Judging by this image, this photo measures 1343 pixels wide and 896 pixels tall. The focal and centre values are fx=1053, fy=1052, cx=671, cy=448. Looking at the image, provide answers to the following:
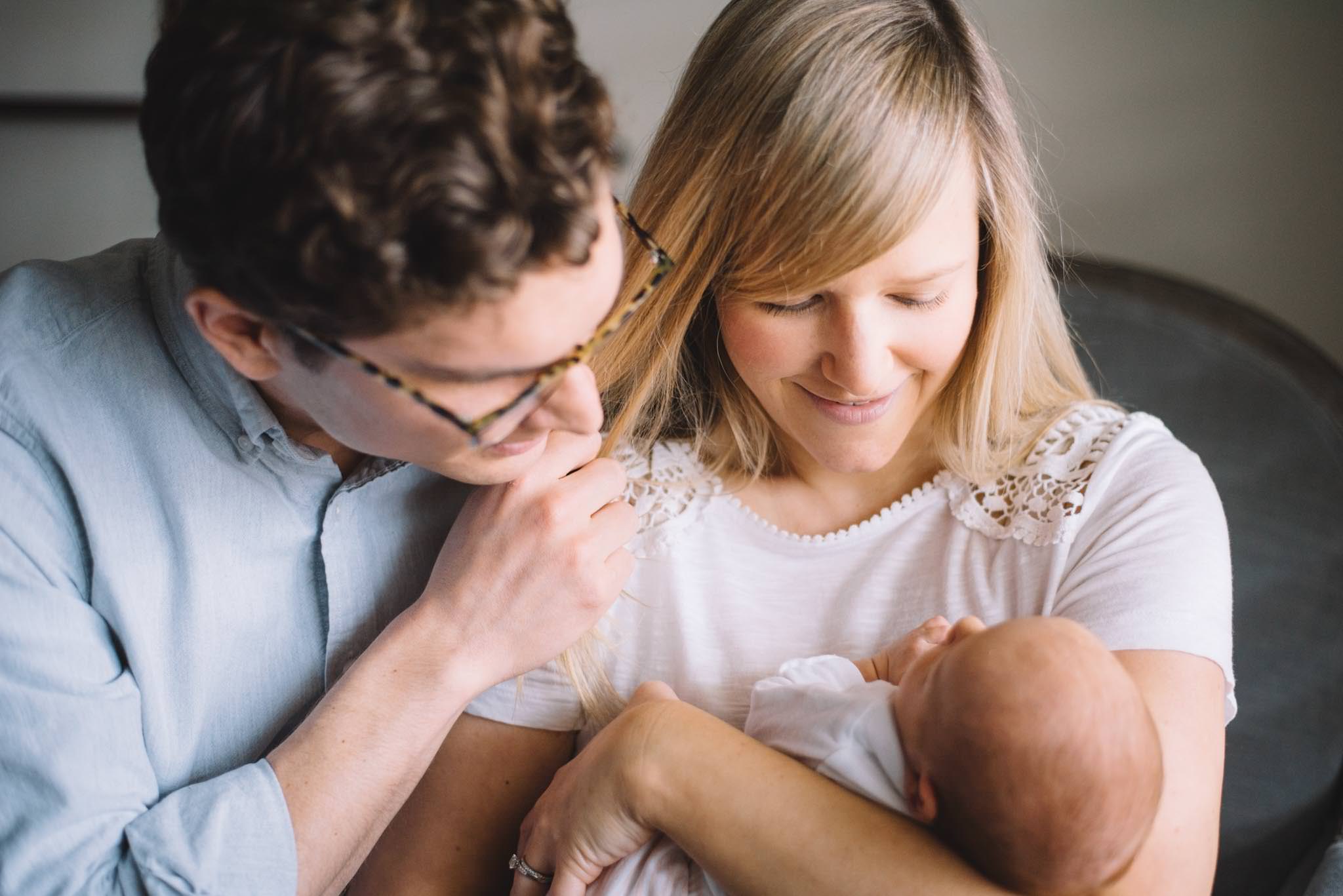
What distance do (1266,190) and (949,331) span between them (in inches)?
52.7

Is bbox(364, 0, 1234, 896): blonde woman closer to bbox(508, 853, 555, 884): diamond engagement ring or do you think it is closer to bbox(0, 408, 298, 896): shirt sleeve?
bbox(508, 853, 555, 884): diamond engagement ring

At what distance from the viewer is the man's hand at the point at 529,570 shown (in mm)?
1287

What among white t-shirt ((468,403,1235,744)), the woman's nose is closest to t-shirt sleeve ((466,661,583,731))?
white t-shirt ((468,403,1235,744))

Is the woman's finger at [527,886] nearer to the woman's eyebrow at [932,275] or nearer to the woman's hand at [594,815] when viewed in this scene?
the woman's hand at [594,815]

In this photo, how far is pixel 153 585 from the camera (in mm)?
1259

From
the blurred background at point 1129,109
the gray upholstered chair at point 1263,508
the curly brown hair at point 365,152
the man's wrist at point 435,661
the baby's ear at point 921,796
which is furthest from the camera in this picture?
the blurred background at point 1129,109

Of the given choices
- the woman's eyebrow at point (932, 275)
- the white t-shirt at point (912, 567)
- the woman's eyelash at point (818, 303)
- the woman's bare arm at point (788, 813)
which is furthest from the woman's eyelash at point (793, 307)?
the woman's bare arm at point (788, 813)

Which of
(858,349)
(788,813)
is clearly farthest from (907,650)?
(858,349)

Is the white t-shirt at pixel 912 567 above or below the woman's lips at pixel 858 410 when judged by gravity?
below

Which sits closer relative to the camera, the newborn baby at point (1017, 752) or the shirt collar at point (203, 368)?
the newborn baby at point (1017, 752)

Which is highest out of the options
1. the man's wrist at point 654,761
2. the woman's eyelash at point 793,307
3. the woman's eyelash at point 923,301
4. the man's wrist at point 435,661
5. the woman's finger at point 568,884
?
the woman's eyelash at point 923,301

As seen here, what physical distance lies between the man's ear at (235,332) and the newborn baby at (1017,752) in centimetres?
75

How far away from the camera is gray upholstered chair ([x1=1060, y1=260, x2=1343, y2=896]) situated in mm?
1728

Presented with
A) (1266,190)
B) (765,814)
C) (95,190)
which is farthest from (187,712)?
(1266,190)
